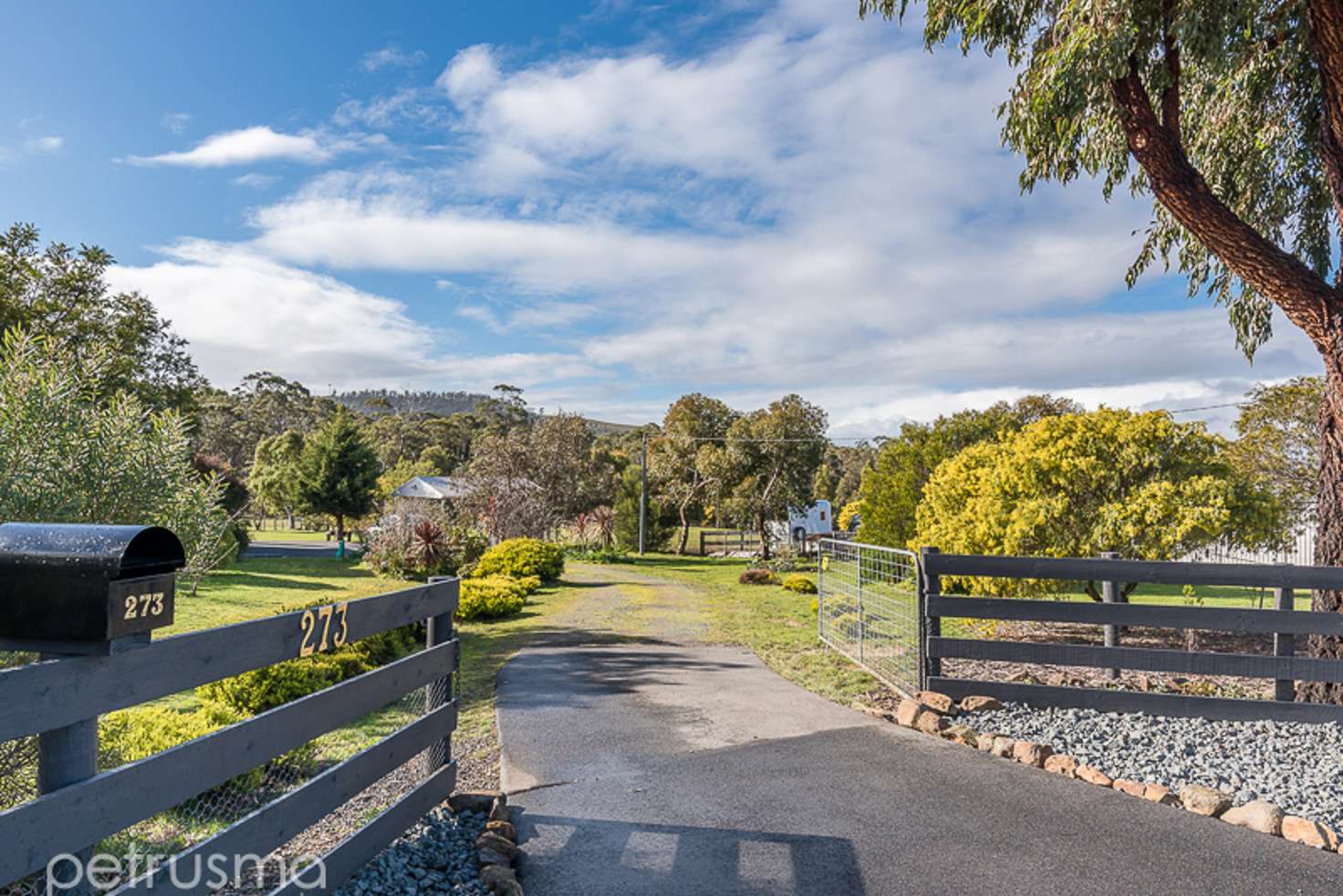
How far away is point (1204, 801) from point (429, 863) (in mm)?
3891

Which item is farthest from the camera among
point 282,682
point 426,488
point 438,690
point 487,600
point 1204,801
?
point 426,488

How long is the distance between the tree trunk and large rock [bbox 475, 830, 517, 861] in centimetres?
619

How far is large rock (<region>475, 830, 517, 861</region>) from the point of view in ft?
11.3

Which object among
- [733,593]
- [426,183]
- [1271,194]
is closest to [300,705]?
[426,183]

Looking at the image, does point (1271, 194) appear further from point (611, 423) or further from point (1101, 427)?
point (611, 423)

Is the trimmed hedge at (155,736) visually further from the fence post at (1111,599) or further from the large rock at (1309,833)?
the fence post at (1111,599)

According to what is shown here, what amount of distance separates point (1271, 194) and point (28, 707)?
33.9 ft

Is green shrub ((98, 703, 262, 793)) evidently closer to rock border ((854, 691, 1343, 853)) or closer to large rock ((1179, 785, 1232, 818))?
rock border ((854, 691, 1343, 853))

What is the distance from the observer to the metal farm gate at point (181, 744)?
1783mm

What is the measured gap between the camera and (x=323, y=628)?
9.46 feet

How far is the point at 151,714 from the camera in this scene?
4969 mm

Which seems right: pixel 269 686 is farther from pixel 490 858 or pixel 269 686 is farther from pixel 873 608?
pixel 873 608

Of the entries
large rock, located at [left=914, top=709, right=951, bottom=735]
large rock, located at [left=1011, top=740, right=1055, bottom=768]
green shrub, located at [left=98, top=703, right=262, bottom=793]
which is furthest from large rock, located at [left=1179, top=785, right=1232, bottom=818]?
green shrub, located at [left=98, top=703, right=262, bottom=793]

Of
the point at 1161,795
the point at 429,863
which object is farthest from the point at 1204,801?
the point at 429,863
